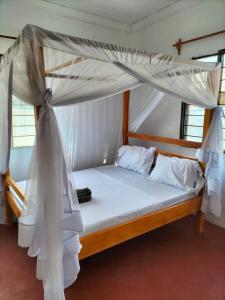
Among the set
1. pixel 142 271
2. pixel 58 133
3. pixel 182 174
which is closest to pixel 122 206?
pixel 142 271

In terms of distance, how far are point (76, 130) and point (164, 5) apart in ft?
6.67

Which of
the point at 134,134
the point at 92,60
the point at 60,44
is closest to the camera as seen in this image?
the point at 60,44

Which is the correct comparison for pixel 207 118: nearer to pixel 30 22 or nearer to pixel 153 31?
pixel 153 31

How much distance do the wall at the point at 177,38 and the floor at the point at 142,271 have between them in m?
0.75

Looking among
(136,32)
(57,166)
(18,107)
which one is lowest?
(57,166)

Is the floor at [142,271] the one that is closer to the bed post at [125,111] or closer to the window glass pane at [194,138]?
the window glass pane at [194,138]

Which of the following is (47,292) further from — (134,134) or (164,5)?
(164,5)

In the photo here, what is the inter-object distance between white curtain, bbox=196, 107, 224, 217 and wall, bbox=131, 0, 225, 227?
0.52 metres

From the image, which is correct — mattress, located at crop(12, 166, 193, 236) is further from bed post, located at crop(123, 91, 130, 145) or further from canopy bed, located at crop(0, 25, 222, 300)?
bed post, located at crop(123, 91, 130, 145)

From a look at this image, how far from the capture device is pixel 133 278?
79.0 inches

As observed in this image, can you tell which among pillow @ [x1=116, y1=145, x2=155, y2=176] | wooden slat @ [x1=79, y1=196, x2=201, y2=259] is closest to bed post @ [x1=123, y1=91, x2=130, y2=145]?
pillow @ [x1=116, y1=145, x2=155, y2=176]

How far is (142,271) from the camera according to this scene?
2098mm

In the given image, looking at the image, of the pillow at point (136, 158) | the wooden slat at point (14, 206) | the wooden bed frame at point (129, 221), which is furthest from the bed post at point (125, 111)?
the wooden slat at point (14, 206)

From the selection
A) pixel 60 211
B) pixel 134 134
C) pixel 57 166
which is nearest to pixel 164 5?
pixel 134 134
